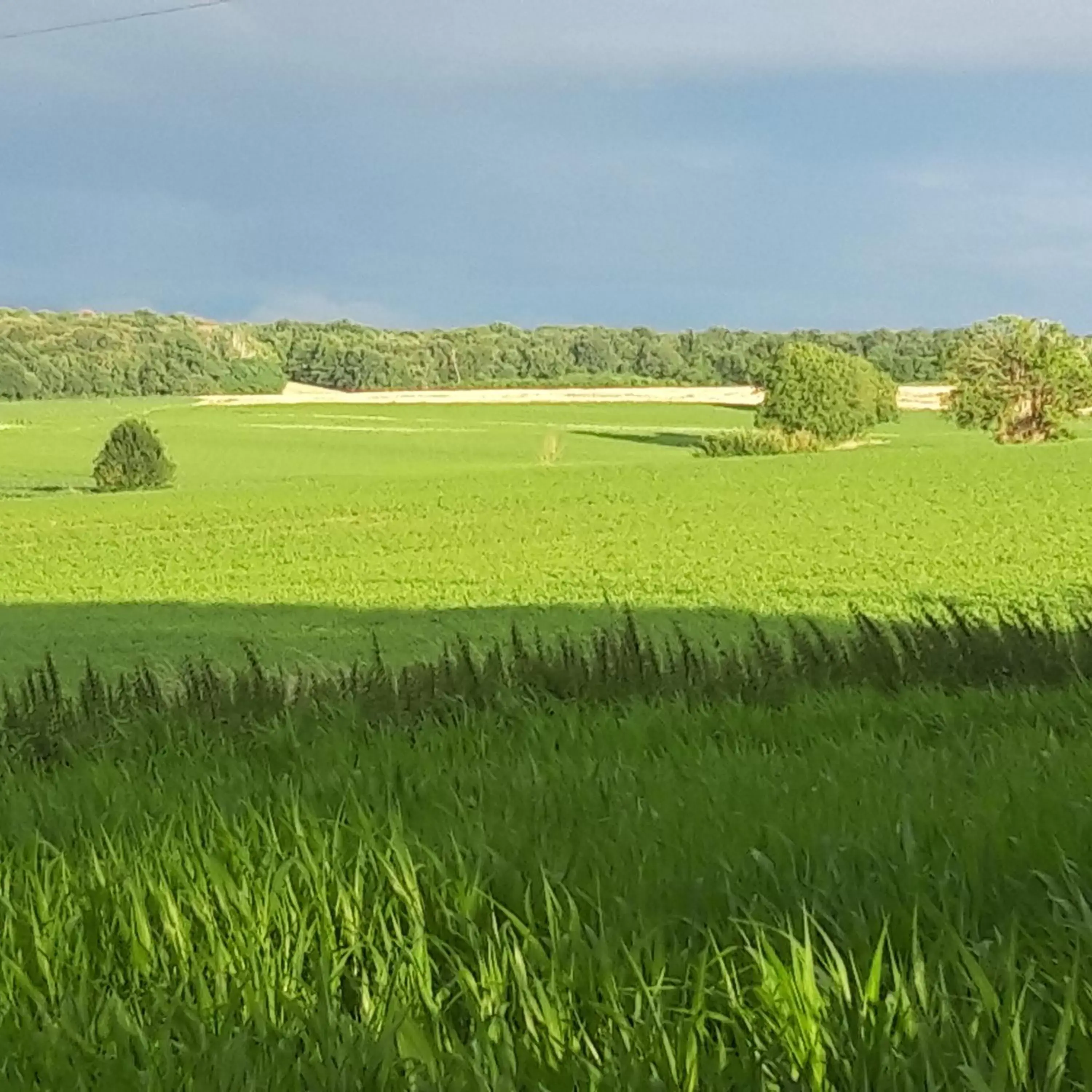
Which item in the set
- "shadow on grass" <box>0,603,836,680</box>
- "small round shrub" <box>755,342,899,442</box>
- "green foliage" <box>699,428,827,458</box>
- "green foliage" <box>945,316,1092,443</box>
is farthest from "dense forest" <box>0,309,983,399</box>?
"shadow on grass" <box>0,603,836,680</box>

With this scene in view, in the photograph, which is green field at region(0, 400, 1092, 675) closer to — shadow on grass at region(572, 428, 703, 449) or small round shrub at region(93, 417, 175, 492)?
small round shrub at region(93, 417, 175, 492)

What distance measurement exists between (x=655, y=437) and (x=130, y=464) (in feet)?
115

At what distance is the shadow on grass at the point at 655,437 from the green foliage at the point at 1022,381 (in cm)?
1368

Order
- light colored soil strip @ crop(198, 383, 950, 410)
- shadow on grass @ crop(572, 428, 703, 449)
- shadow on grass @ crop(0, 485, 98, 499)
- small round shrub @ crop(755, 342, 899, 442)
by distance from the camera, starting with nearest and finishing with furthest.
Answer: shadow on grass @ crop(0, 485, 98, 499) → small round shrub @ crop(755, 342, 899, 442) → shadow on grass @ crop(572, 428, 703, 449) → light colored soil strip @ crop(198, 383, 950, 410)

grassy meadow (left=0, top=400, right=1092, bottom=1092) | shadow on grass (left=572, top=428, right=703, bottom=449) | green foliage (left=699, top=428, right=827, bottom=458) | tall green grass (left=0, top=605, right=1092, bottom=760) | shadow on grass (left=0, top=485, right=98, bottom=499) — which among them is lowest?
shadow on grass (left=0, top=485, right=98, bottom=499)

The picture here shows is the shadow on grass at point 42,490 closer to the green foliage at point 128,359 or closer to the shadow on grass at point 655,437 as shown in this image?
the shadow on grass at point 655,437

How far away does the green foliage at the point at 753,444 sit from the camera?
67750 millimetres

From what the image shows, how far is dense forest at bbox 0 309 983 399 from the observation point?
11475 cm

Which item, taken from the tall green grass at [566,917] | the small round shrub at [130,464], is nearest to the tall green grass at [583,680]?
the tall green grass at [566,917]

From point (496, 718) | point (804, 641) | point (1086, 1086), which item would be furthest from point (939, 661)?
point (1086, 1086)

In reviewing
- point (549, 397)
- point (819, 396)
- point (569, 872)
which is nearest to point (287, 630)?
point (569, 872)

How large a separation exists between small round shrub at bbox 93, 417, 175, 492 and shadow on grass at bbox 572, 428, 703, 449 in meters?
29.7

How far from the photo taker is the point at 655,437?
86438mm

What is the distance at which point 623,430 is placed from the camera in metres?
88.2
